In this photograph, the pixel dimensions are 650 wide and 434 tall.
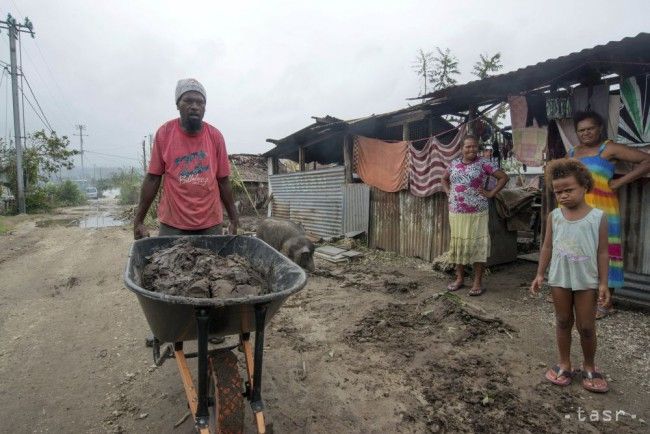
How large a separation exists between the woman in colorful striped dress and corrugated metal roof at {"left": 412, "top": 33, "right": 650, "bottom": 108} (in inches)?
38.7

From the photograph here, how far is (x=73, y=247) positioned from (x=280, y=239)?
19.6 ft

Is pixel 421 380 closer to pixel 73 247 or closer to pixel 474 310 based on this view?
pixel 474 310

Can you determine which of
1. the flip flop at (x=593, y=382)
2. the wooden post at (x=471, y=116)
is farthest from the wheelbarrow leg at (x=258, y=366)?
the wooden post at (x=471, y=116)

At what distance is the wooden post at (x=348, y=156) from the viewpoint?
899 cm

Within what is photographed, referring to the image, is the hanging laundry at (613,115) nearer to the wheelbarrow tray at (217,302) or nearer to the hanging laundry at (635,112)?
the hanging laundry at (635,112)

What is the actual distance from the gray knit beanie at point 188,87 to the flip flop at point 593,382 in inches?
141

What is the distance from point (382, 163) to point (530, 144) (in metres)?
3.23

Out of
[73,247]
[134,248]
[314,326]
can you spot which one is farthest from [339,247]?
[73,247]

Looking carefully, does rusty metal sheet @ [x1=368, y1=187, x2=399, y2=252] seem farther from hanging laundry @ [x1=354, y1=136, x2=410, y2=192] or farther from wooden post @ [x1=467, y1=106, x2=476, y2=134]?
wooden post @ [x1=467, y1=106, x2=476, y2=134]

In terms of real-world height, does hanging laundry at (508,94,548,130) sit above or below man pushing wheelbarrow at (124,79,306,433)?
above

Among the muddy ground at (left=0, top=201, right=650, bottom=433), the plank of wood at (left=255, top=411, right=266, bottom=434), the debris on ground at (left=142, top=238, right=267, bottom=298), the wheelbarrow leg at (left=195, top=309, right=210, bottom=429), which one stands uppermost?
the debris on ground at (left=142, top=238, right=267, bottom=298)

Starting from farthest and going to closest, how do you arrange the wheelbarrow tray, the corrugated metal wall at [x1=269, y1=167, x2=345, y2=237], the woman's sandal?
the corrugated metal wall at [x1=269, y1=167, x2=345, y2=237] → the woman's sandal → the wheelbarrow tray

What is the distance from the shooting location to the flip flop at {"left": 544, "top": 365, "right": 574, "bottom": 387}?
2789 millimetres

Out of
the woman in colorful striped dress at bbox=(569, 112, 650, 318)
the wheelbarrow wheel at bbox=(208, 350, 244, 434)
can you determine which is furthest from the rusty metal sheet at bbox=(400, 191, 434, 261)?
the wheelbarrow wheel at bbox=(208, 350, 244, 434)
